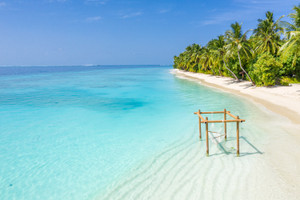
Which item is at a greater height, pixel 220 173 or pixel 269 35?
pixel 269 35

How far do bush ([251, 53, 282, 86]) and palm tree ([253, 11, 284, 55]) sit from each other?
9.68 ft

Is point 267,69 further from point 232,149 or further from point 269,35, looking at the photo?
point 232,149

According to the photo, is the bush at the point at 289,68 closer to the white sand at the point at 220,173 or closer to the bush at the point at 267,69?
the bush at the point at 267,69

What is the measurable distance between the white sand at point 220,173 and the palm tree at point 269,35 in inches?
732

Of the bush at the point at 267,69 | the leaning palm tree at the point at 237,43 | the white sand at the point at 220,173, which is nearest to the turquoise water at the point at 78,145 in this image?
the white sand at the point at 220,173

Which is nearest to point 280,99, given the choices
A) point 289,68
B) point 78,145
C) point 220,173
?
point 289,68

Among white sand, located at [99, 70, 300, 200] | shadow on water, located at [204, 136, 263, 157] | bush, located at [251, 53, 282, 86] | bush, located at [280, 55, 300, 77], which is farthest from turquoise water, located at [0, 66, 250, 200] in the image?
bush, located at [280, 55, 300, 77]

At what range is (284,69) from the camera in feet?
77.3

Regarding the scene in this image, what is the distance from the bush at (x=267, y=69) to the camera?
72.9ft

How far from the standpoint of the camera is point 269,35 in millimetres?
Result: 25281

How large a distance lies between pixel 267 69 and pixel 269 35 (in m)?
5.94

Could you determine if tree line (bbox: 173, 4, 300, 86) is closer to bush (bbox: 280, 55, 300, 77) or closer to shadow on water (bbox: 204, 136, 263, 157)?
bush (bbox: 280, 55, 300, 77)

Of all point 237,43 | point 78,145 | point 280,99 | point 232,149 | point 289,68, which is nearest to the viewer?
point 232,149

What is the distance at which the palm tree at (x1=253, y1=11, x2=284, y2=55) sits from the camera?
25.0 meters
